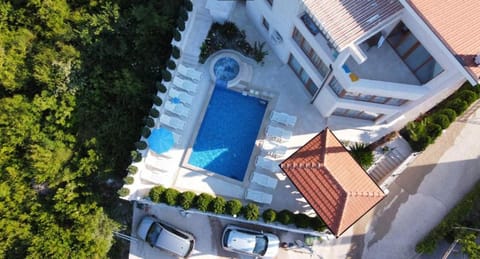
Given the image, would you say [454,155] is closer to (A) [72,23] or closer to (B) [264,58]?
(B) [264,58]

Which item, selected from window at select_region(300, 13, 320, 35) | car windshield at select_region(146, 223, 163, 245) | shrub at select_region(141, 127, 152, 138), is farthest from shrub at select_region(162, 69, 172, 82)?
car windshield at select_region(146, 223, 163, 245)

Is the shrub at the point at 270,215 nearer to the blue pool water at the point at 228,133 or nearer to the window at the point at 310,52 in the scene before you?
the blue pool water at the point at 228,133

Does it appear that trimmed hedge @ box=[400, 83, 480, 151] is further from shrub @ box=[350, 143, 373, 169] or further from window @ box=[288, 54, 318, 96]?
window @ box=[288, 54, 318, 96]

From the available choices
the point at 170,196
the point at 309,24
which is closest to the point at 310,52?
the point at 309,24

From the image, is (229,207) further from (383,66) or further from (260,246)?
(383,66)

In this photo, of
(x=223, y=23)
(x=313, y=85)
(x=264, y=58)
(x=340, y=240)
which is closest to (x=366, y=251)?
(x=340, y=240)
